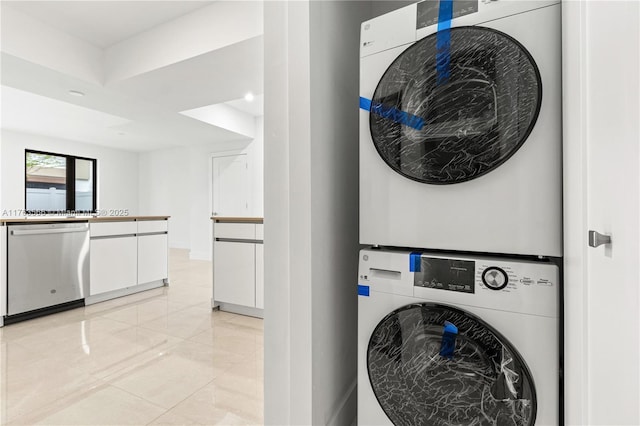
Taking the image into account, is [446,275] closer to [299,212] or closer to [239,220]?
[299,212]

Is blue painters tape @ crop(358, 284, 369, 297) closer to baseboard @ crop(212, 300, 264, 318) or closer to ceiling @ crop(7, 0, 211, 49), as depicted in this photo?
baseboard @ crop(212, 300, 264, 318)

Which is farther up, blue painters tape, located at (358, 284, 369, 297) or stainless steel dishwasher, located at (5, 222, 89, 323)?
blue painters tape, located at (358, 284, 369, 297)

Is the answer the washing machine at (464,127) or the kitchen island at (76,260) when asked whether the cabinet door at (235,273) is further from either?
the washing machine at (464,127)

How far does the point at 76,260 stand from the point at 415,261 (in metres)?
3.47

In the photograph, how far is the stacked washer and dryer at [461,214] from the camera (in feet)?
2.89

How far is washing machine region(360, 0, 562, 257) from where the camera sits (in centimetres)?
89

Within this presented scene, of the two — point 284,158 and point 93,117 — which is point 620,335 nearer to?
point 284,158

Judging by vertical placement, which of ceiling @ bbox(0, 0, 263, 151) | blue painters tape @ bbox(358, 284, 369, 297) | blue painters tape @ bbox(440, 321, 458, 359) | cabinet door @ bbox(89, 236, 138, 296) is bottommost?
cabinet door @ bbox(89, 236, 138, 296)

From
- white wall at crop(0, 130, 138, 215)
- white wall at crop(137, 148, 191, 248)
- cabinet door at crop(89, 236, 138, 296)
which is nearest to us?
cabinet door at crop(89, 236, 138, 296)

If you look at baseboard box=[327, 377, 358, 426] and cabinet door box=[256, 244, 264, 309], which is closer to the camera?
baseboard box=[327, 377, 358, 426]

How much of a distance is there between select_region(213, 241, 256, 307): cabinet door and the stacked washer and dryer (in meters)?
1.91

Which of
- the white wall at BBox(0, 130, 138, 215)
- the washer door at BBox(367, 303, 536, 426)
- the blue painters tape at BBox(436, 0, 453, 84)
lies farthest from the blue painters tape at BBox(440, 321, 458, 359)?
the white wall at BBox(0, 130, 138, 215)

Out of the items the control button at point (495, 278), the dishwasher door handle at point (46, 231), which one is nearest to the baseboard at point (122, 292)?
the dishwasher door handle at point (46, 231)

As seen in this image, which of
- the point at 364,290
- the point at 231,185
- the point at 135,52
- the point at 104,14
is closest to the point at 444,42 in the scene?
the point at 364,290
